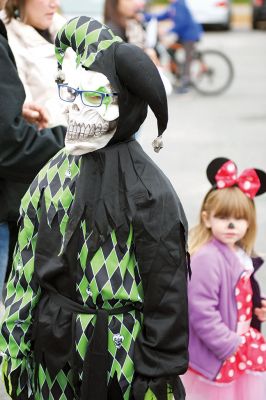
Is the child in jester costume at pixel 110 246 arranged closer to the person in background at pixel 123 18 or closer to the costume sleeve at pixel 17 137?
the costume sleeve at pixel 17 137

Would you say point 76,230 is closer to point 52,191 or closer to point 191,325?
point 52,191

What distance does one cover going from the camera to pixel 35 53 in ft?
13.5

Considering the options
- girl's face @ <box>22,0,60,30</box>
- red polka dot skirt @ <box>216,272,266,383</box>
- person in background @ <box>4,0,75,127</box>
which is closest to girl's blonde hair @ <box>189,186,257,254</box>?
red polka dot skirt @ <box>216,272,266,383</box>

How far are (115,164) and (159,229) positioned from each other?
0.24 meters

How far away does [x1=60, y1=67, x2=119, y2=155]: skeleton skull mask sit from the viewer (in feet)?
9.19

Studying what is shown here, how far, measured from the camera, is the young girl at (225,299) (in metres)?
3.83

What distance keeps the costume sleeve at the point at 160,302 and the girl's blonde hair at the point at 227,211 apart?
114cm

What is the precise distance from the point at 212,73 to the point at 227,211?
990cm

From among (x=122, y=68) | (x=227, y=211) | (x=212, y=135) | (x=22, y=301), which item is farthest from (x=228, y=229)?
(x=212, y=135)

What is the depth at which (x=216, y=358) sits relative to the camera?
3.89m

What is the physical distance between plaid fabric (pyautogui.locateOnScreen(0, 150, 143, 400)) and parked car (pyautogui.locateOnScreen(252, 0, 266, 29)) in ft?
62.2

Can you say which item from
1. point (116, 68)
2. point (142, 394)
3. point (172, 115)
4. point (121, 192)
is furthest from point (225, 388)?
point (172, 115)

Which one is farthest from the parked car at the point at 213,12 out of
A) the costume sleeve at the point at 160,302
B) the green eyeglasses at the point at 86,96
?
the costume sleeve at the point at 160,302

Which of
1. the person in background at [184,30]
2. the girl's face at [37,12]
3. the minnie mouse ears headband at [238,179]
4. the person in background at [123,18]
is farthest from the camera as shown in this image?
the person in background at [184,30]
